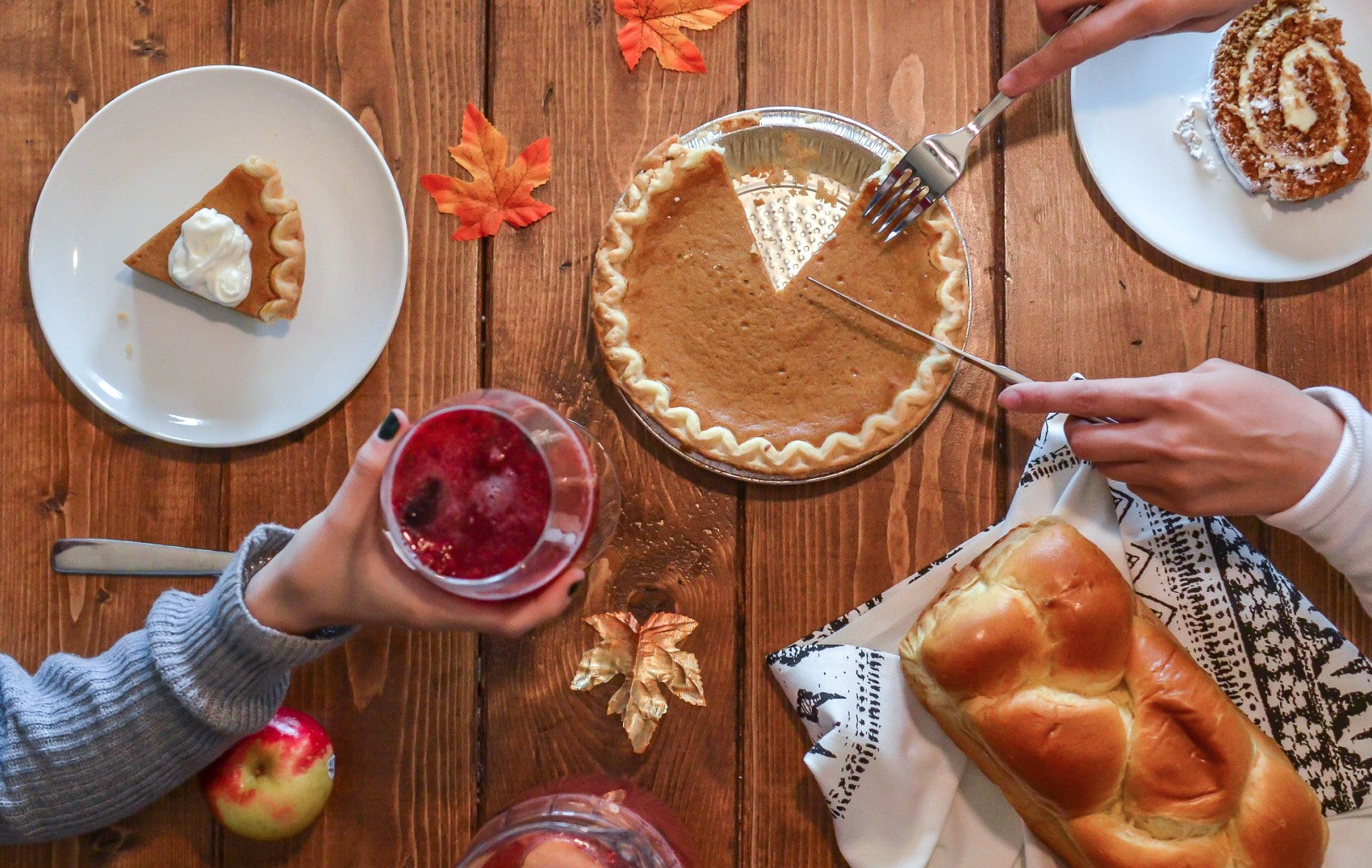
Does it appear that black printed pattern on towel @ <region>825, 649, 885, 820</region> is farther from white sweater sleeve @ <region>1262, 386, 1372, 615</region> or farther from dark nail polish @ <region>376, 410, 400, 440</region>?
dark nail polish @ <region>376, 410, 400, 440</region>

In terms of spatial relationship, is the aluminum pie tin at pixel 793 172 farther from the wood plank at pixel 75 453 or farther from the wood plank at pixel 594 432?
the wood plank at pixel 75 453

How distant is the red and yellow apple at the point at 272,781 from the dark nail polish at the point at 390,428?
2.07 feet

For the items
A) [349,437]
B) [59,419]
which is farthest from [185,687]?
[59,419]

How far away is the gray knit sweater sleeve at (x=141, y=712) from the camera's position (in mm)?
1389

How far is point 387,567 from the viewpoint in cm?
124

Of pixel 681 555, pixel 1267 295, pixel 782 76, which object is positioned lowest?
pixel 681 555

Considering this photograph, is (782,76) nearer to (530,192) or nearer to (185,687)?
(530,192)

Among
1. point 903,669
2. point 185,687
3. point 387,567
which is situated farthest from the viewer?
point 903,669

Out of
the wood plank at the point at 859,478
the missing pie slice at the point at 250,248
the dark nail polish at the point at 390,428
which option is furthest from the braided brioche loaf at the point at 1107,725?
the missing pie slice at the point at 250,248

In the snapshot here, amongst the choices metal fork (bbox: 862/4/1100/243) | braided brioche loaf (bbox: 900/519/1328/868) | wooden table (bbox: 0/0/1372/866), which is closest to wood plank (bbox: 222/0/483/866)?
wooden table (bbox: 0/0/1372/866)

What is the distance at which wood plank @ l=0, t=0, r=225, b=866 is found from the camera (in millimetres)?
1606

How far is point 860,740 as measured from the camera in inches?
60.4

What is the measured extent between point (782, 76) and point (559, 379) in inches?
24.7

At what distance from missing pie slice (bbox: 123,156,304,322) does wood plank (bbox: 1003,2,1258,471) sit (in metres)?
1.16
